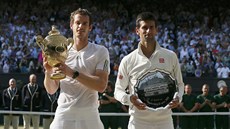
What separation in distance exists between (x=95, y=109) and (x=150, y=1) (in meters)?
26.2

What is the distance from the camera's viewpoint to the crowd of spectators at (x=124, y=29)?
2145cm

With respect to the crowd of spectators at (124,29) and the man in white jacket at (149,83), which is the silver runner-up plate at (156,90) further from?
the crowd of spectators at (124,29)

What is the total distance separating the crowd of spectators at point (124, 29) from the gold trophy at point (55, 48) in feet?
48.8

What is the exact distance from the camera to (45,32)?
26062mm

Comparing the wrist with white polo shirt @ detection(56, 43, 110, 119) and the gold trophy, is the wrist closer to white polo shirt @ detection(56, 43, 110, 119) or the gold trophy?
the gold trophy

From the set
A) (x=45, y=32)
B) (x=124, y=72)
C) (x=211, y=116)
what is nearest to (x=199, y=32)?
(x=45, y=32)

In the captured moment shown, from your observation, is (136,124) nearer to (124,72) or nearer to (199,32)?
(124,72)

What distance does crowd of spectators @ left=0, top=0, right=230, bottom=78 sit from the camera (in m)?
21.5

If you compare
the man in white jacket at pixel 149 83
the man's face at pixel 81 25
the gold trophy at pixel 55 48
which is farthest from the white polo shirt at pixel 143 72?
the gold trophy at pixel 55 48

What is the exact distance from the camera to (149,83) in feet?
19.5

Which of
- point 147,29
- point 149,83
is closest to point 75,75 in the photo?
point 149,83

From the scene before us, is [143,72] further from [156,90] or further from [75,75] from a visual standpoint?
[75,75]

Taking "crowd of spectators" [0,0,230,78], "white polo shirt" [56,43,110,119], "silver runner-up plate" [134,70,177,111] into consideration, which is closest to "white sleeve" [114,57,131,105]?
"silver runner-up plate" [134,70,177,111]

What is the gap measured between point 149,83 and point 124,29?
21290 millimetres
